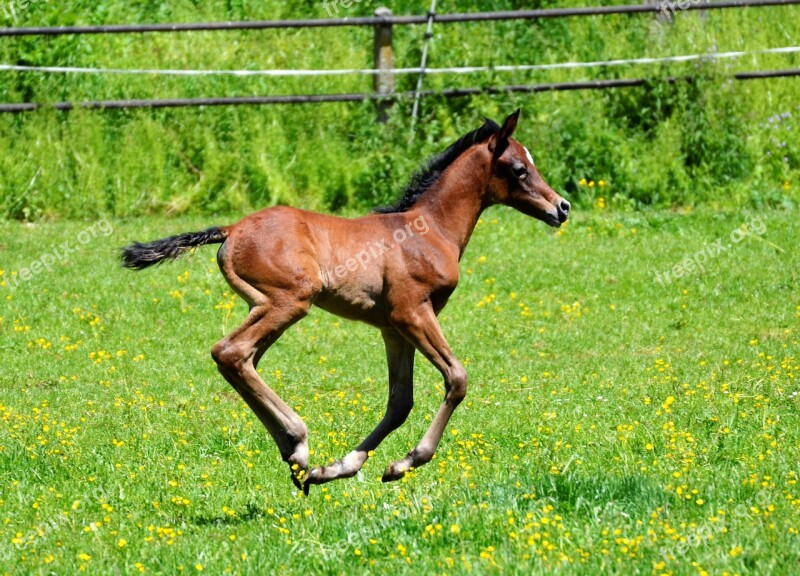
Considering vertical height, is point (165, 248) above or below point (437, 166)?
below

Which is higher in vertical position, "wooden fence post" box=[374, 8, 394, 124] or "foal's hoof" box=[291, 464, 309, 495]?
"foal's hoof" box=[291, 464, 309, 495]

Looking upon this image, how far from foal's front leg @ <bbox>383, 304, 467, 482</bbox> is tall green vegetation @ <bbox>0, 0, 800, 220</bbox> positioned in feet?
25.7

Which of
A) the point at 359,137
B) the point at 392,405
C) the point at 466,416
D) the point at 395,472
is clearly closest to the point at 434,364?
the point at 392,405

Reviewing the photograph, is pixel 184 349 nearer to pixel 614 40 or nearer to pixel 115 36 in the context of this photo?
pixel 115 36

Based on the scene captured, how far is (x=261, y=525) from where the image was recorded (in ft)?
19.5

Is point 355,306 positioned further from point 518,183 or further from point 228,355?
point 518,183

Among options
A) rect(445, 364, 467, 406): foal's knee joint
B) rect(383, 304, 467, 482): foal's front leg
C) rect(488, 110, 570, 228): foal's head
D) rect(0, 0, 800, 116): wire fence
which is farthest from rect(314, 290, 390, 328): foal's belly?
rect(0, 0, 800, 116): wire fence

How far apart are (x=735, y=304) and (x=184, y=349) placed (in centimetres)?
512

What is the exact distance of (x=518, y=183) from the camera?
7.08 meters

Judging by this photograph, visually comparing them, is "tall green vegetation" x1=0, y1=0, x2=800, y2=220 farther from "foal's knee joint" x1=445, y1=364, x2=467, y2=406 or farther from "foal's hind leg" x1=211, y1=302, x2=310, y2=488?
"foal's hind leg" x1=211, y1=302, x2=310, y2=488

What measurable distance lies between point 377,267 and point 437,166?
930 mm

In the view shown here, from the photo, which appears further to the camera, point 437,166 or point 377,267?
point 437,166

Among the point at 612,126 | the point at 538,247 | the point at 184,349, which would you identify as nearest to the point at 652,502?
the point at 184,349

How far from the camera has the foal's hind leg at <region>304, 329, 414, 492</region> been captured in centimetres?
633
